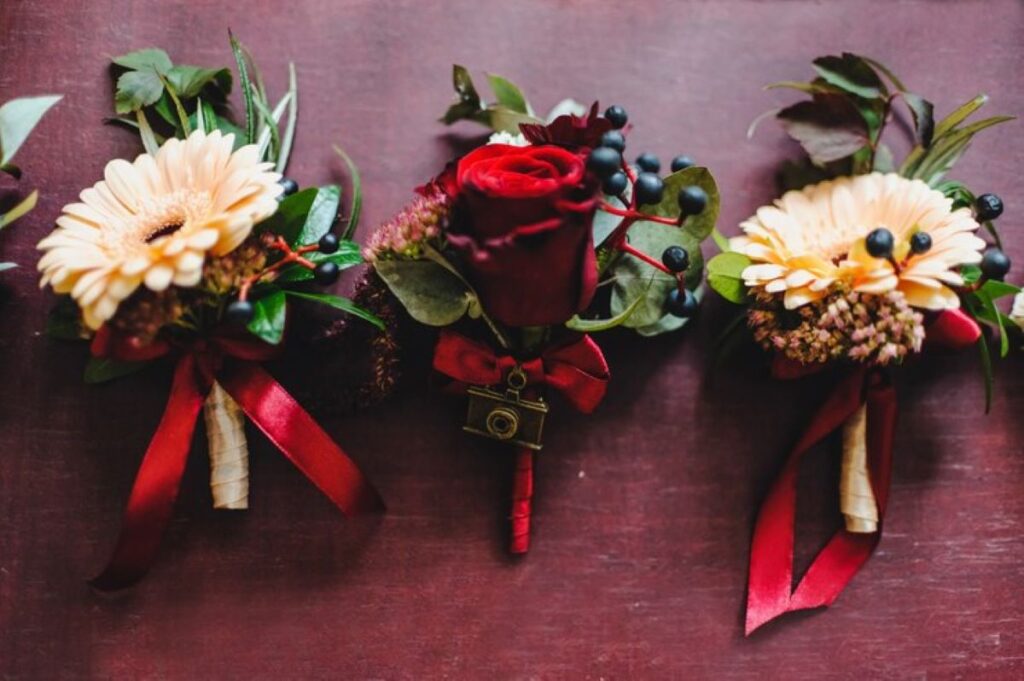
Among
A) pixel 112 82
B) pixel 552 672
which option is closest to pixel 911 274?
pixel 552 672

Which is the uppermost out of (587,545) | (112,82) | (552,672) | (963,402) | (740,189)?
(112,82)

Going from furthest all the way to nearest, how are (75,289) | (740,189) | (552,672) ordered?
(740,189) → (552,672) → (75,289)

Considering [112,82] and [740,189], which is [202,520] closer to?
[112,82]

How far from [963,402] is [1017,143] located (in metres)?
0.38

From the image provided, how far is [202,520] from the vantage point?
104cm

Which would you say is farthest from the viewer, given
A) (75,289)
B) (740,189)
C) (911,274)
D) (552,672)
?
(740,189)

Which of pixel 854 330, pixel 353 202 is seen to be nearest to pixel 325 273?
pixel 353 202

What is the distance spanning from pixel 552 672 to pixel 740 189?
69 cm

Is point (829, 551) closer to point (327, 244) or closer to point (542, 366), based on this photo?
point (542, 366)

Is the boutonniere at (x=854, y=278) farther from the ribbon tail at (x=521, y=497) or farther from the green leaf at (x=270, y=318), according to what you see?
the green leaf at (x=270, y=318)

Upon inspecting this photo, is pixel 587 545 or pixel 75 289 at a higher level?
pixel 75 289

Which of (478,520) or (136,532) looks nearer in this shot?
(136,532)

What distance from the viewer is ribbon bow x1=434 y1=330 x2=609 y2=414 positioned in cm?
98

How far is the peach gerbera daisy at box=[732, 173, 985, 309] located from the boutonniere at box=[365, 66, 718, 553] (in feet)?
0.29
